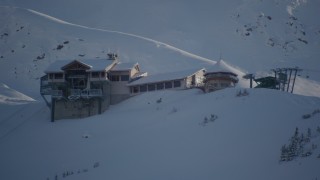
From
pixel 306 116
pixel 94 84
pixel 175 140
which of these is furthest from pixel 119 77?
pixel 306 116

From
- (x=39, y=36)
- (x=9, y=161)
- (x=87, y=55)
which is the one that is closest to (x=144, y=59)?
(x=87, y=55)

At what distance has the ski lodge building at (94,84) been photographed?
59.1 meters

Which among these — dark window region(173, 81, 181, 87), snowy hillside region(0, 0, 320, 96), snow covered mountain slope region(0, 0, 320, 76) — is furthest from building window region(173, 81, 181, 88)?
snow covered mountain slope region(0, 0, 320, 76)

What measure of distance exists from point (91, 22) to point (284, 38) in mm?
45004

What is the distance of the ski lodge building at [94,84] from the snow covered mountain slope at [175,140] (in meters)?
2.10

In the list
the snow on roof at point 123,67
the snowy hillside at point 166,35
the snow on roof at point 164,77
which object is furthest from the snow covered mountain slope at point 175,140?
the snowy hillside at point 166,35

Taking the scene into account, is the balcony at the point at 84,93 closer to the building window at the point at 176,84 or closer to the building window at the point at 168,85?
the building window at the point at 168,85

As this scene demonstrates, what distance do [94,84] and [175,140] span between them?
26243mm

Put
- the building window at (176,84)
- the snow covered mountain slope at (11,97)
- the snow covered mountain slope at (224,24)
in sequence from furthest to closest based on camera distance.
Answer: the snow covered mountain slope at (224,24), the snow covered mountain slope at (11,97), the building window at (176,84)

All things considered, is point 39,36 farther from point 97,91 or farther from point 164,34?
point 97,91

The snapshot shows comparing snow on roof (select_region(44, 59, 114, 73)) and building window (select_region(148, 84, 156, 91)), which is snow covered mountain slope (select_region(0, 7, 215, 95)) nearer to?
snow on roof (select_region(44, 59, 114, 73))

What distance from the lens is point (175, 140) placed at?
35812 millimetres

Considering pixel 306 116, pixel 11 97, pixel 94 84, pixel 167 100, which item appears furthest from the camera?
pixel 11 97

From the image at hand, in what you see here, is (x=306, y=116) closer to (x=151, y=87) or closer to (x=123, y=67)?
(x=151, y=87)
